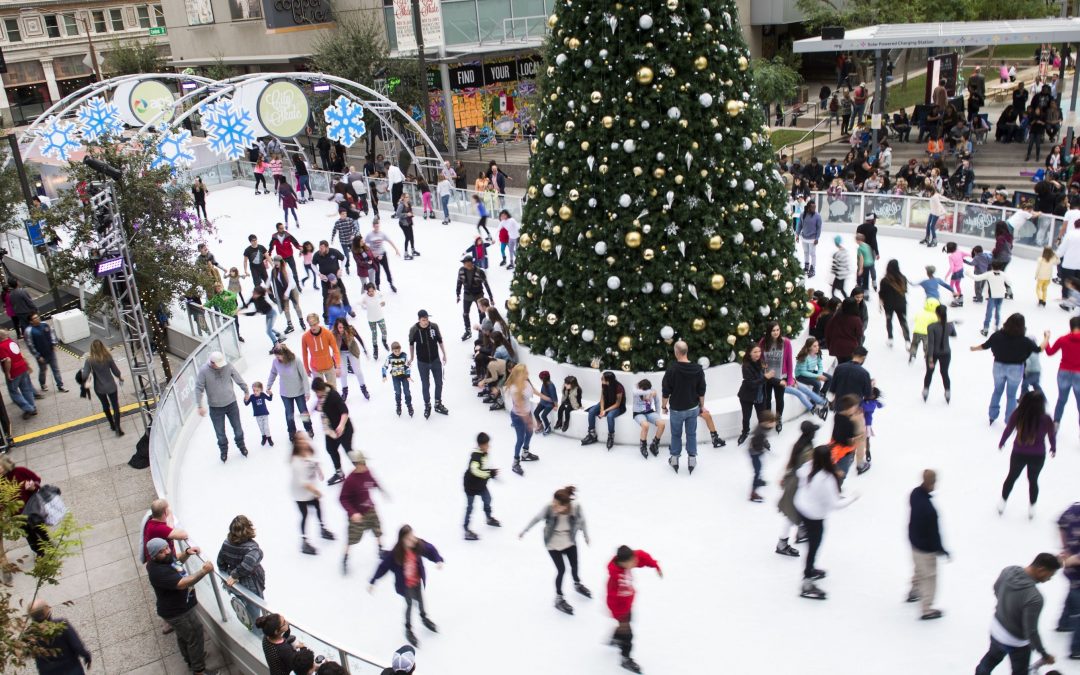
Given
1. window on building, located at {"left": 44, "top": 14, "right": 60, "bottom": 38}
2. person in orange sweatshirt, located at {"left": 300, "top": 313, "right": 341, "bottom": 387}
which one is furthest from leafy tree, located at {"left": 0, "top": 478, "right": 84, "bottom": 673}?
window on building, located at {"left": 44, "top": 14, "right": 60, "bottom": 38}

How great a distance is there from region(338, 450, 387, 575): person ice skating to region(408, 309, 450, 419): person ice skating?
10.9ft

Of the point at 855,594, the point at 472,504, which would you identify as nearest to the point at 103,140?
the point at 472,504

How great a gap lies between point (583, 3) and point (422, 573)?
6811 millimetres

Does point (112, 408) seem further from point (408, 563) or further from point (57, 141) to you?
point (57, 141)

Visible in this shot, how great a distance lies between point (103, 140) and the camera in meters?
13.8

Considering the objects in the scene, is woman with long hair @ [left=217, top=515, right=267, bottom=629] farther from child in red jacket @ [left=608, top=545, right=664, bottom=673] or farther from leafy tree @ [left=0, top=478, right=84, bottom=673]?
child in red jacket @ [left=608, top=545, right=664, bottom=673]

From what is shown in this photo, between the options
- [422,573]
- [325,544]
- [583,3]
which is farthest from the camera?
[583,3]

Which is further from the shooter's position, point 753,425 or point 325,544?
point 753,425

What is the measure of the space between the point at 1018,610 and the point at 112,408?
12.1m

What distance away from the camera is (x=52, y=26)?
6378 centimetres

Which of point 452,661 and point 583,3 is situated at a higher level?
point 583,3

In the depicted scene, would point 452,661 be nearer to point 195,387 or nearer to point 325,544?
point 325,544

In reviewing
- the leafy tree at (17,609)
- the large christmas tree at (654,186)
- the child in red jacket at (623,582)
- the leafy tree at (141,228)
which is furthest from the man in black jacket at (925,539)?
the leafy tree at (141,228)

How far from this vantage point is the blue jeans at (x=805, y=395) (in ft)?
34.8
